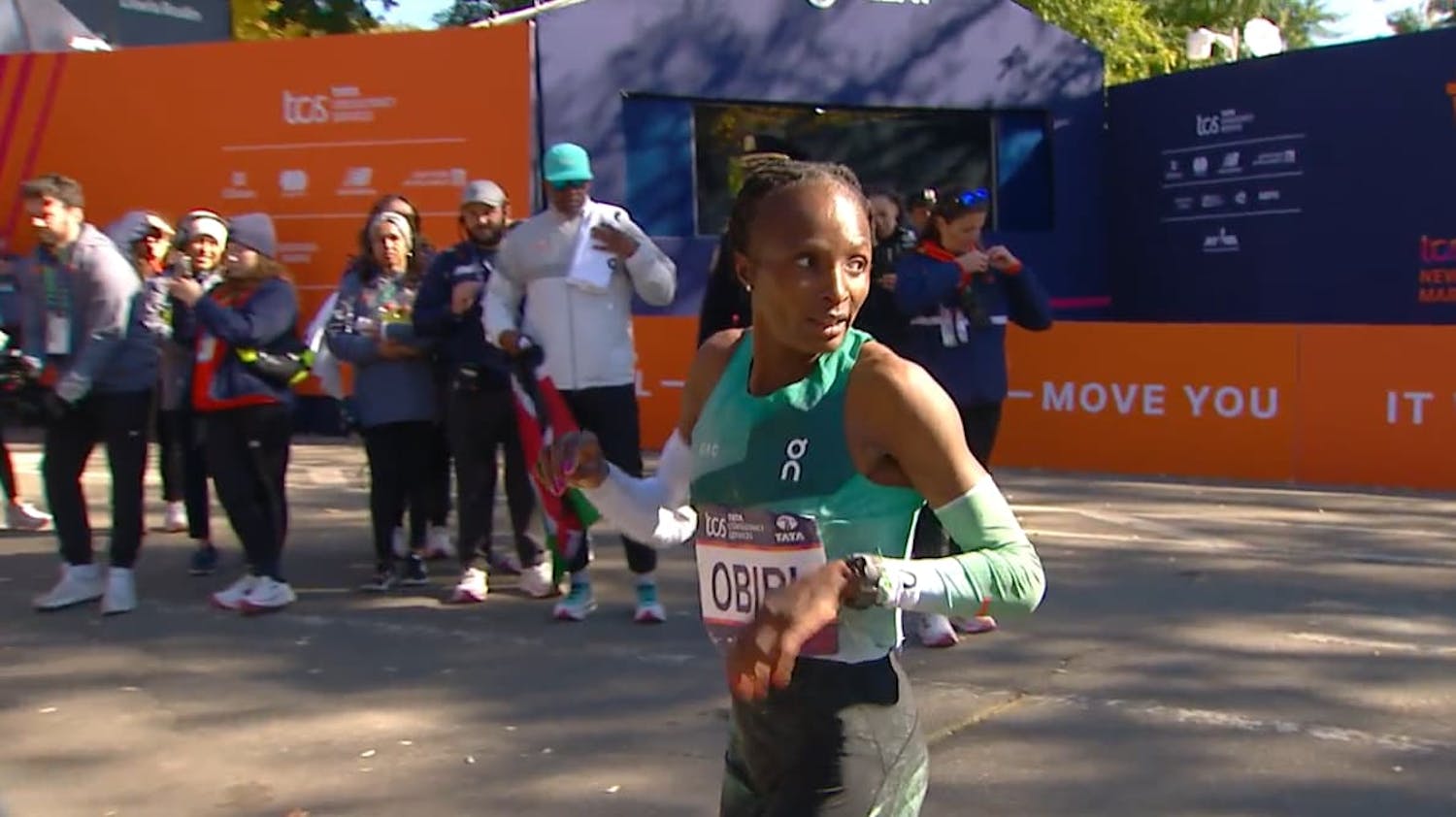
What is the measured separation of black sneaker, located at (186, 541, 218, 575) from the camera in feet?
26.3

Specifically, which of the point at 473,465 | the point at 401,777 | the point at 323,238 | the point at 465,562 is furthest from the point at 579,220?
the point at 323,238

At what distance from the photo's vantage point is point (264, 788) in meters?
4.87

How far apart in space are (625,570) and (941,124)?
11164mm

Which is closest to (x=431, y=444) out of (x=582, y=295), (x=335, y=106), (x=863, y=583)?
(x=582, y=295)

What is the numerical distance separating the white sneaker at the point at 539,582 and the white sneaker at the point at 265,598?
3.40ft

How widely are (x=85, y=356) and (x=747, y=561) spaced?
491 cm

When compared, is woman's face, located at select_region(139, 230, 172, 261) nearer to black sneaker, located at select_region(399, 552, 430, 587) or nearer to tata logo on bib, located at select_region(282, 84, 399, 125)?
black sneaker, located at select_region(399, 552, 430, 587)

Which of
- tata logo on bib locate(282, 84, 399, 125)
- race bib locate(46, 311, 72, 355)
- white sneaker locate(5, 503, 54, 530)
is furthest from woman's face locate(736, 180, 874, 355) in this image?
tata logo on bib locate(282, 84, 399, 125)

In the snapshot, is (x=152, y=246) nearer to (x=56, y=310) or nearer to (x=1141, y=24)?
(x=56, y=310)

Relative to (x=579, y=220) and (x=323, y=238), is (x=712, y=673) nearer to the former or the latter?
(x=579, y=220)

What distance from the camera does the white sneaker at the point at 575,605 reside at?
6.88 m

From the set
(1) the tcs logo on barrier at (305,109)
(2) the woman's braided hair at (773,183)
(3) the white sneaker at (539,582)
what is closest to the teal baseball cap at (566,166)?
(3) the white sneaker at (539,582)

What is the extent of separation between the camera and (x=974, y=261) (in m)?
6.27

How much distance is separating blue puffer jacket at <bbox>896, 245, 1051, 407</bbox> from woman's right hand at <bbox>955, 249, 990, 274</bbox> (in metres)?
0.03
